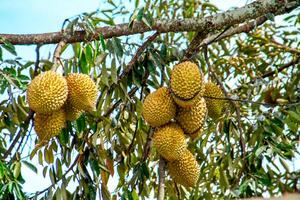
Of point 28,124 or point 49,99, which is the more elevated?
point 49,99

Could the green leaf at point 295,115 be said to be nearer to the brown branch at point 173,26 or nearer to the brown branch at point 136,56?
the brown branch at point 173,26

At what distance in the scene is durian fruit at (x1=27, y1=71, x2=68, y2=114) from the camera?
1.83m

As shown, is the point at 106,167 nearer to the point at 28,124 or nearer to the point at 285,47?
the point at 28,124

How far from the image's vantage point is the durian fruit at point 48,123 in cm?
192

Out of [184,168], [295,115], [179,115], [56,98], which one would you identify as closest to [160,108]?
[179,115]

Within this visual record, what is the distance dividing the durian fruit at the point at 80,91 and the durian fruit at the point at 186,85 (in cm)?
29

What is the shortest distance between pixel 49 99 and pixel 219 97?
65 cm

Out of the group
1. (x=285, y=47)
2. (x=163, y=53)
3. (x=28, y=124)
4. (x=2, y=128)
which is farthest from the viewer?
(x=285, y=47)

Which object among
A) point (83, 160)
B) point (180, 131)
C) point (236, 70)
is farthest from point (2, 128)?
point (236, 70)

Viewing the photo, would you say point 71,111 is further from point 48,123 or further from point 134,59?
point 134,59

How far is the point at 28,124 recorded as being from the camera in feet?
6.57

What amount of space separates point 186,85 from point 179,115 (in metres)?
0.13

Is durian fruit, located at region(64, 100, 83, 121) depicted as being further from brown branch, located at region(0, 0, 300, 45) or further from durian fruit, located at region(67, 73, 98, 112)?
brown branch, located at region(0, 0, 300, 45)

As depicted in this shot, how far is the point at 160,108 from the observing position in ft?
6.34
